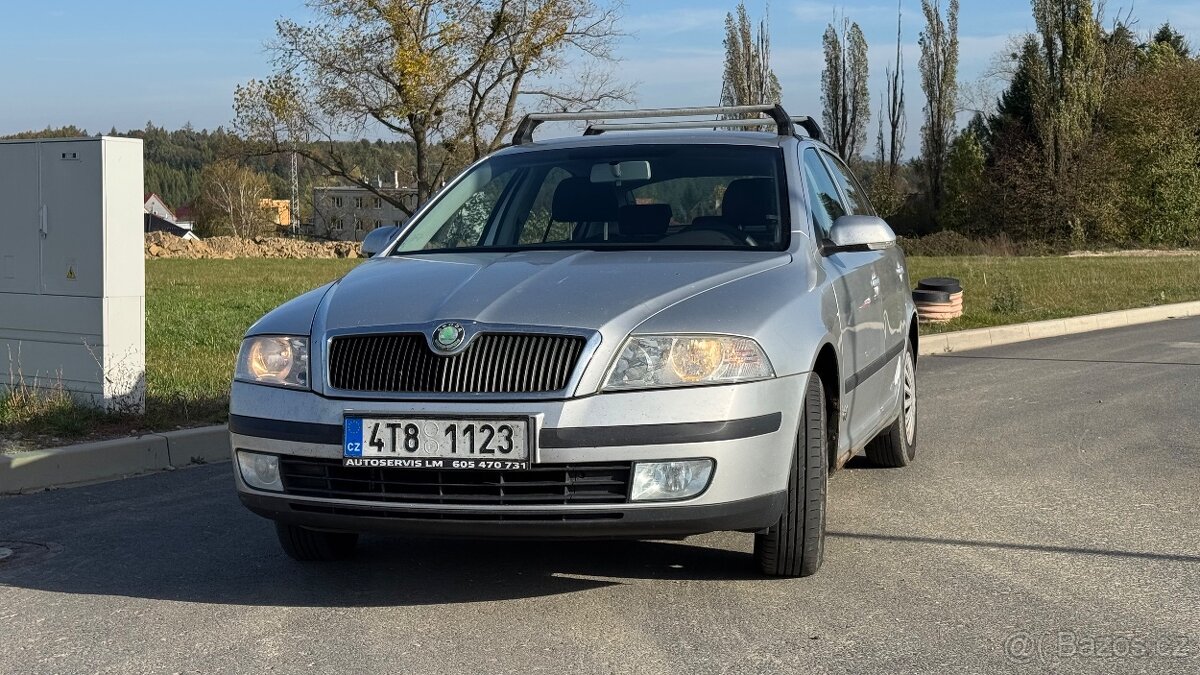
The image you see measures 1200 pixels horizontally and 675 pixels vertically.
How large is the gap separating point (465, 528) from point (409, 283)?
0.96 m

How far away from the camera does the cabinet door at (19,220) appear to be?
321 inches

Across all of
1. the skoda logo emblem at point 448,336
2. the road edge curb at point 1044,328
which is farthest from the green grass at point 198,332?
the road edge curb at point 1044,328

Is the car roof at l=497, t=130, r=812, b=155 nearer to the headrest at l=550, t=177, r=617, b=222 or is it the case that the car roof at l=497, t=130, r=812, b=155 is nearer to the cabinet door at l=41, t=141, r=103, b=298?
the headrest at l=550, t=177, r=617, b=222

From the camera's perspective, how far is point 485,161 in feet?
20.1

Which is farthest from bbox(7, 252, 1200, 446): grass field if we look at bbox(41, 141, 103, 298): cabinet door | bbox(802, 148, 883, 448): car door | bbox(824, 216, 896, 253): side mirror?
bbox(824, 216, 896, 253): side mirror

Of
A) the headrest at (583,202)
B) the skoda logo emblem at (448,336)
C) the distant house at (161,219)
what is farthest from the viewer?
the distant house at (161,219)

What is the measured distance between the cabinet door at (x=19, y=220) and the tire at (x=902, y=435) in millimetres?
4909

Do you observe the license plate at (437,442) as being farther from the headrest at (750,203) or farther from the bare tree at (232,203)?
the bare tree at (232,203)

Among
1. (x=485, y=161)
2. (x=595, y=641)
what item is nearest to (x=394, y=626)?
(x=595, y=641)

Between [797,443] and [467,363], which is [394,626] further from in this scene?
[797,443]

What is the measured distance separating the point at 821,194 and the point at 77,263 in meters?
4.41

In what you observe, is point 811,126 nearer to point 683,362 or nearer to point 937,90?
point 683,362

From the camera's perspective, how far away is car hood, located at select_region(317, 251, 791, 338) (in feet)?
13.9

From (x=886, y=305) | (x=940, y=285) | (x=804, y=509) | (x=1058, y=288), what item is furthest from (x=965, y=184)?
(x=804, y=509)
